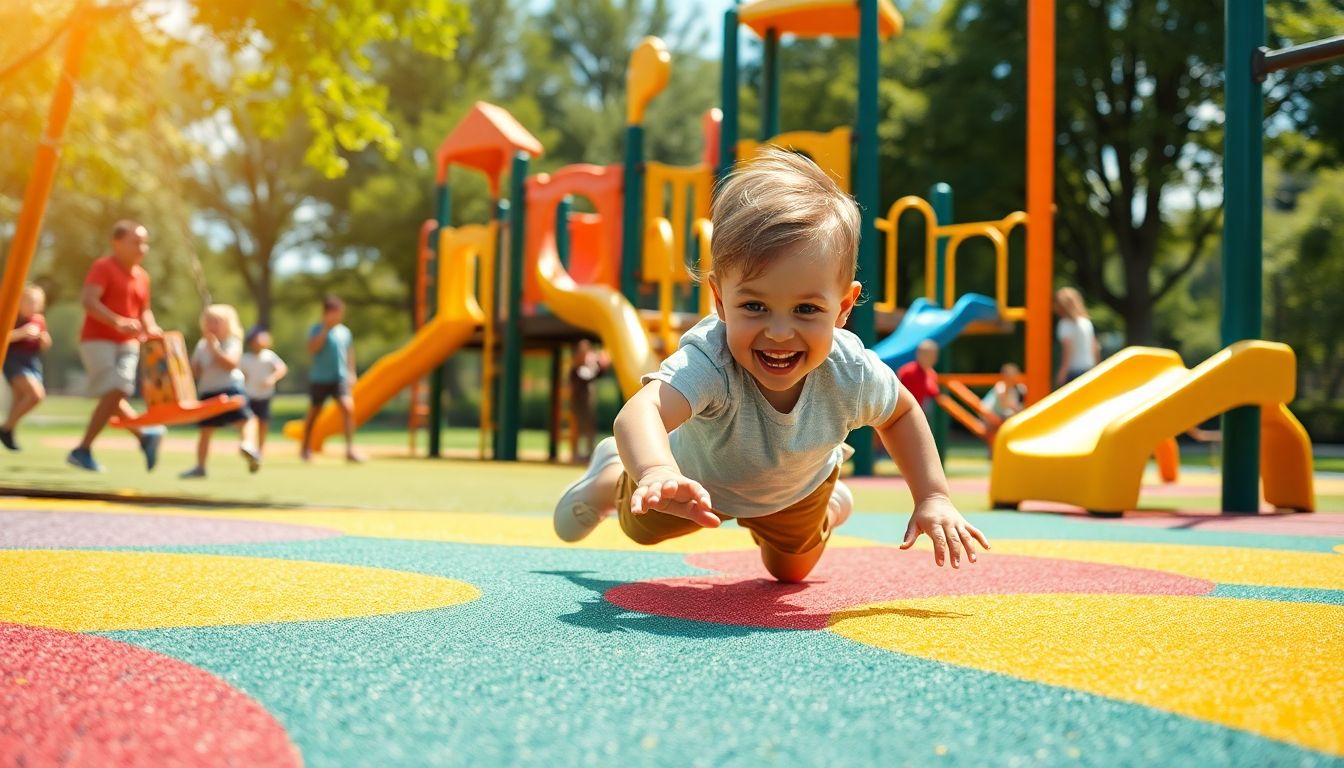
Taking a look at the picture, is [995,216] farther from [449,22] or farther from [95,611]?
[95,611]

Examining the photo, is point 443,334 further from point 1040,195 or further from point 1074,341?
point 1074,341

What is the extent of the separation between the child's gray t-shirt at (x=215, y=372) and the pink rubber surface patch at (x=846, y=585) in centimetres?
522

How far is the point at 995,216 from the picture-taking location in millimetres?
25266

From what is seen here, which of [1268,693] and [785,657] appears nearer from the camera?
[1268,693]

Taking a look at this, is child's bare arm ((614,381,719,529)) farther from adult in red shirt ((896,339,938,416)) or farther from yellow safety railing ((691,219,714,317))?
adult in red shirt ((896,339,938,416))

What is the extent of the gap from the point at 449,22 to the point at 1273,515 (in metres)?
5.86

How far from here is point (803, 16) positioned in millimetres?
11547

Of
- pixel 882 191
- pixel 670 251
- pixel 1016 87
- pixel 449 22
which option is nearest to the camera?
pixel 449 22

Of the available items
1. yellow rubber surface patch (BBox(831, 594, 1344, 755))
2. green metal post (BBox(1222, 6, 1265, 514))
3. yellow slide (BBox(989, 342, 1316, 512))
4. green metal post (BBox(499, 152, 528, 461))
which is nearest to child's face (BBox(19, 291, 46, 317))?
green metal post (BBox(499, 152, 528, 461))

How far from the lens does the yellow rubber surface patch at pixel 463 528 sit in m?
4.32

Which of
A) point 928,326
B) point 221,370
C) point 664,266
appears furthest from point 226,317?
point 928,326

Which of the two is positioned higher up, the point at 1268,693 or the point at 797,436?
the point at 797,436

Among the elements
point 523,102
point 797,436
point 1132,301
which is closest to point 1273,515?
point 797,436

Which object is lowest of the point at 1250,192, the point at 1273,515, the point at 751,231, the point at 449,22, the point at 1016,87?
the point at 1273,515
